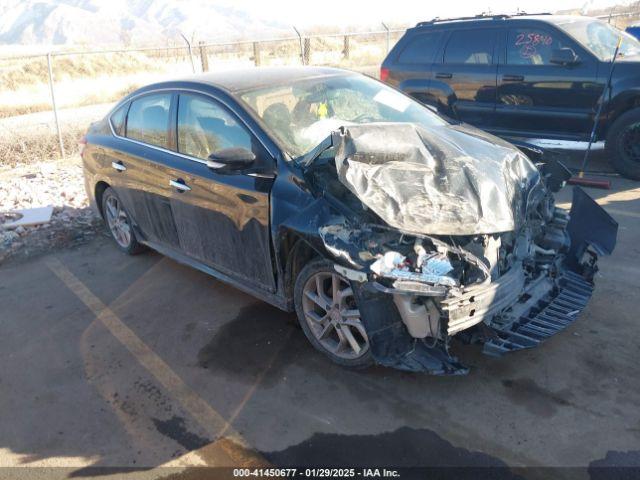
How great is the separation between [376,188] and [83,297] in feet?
10.4

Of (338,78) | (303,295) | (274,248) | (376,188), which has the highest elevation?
(338,78)

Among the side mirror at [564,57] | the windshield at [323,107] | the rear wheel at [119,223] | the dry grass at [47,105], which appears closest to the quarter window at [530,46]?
the side mirror at [564,57]

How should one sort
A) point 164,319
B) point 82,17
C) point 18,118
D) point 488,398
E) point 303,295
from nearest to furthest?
point 488,398 < point 303,295 < point 164,319 < point 18,118 < point 82,17

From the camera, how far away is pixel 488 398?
3.22 metres

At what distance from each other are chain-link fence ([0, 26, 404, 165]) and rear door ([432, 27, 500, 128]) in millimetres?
5338

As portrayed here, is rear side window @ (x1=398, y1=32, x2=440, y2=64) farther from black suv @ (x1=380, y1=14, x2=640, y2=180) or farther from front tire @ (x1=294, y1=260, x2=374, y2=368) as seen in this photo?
front tire @ (x1=294, y1=260, x2=374, y2=368)

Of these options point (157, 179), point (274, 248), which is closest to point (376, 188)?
point (274, 248)

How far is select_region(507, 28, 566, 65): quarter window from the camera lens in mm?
7055

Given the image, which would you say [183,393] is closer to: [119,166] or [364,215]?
[364,215]

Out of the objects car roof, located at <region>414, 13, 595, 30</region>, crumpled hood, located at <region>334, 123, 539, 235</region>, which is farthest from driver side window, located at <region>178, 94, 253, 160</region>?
car roof, located at <region>414, 13, 595, 30</region>

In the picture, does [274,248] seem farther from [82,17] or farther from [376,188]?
[82,17]

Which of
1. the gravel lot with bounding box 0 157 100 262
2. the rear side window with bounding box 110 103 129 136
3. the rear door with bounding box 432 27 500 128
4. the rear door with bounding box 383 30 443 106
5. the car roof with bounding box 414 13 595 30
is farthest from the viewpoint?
the rear door with bounding box 383 30 443 106

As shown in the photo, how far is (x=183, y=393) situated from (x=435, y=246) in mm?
1872

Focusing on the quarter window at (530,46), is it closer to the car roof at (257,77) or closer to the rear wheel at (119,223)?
the car roof at (257,77)
